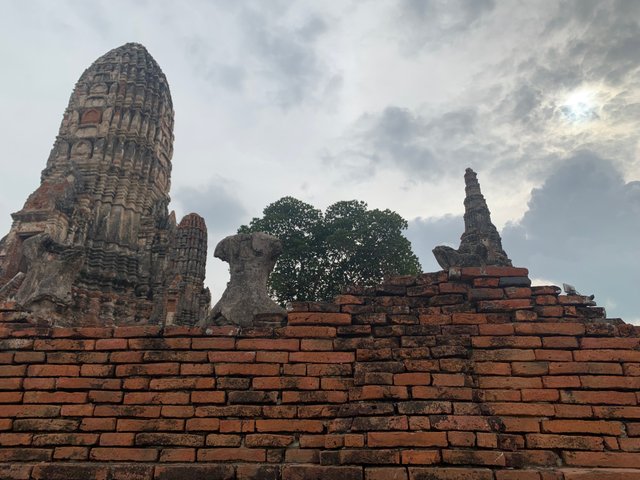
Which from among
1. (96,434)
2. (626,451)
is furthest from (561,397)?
(96,434)

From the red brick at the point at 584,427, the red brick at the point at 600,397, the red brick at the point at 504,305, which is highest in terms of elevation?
the red brick at the point at 504,305

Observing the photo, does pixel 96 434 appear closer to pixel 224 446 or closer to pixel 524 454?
pixel 224 446

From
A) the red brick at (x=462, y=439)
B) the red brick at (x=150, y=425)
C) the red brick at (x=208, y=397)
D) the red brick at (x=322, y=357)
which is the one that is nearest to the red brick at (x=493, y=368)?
the red brick at (x=462, y=439)

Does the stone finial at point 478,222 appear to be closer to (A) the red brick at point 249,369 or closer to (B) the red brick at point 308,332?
(B) the red brick at point 308,332

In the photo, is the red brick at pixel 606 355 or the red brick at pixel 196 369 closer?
the red brick at pixel 606 355

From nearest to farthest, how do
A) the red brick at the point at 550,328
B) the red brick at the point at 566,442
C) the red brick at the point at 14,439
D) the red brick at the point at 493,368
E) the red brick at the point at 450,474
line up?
the red brick at the point at 450,474, the red brick at the point at 566,442, the red brick at the point at 14,439, the red brick at the point at 493,368, the red brick at the point at 550,328

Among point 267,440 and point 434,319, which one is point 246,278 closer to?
point 267,440

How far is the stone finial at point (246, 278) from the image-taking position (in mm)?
3775

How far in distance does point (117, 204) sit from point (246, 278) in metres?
18.6

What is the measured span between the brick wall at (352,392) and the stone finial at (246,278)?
0.20 meters

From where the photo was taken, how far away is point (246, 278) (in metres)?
3.99

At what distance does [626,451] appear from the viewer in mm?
2912

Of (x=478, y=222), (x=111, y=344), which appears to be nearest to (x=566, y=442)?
(x=111, y=344)

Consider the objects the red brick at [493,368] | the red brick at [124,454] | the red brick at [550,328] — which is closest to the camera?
the red brick at [124,454]
